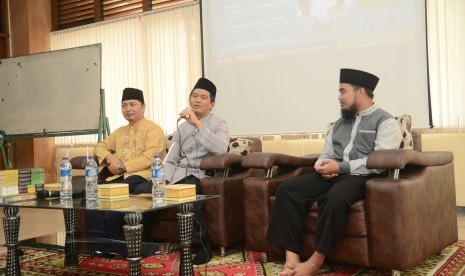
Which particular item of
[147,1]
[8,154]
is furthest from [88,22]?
[8,154]

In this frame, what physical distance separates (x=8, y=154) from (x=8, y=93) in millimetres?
1604

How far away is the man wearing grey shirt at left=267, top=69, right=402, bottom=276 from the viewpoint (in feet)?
7.78

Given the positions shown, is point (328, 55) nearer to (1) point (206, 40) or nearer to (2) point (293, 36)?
(2) point (293, 36)

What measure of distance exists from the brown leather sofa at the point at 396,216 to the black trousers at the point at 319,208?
63 mm

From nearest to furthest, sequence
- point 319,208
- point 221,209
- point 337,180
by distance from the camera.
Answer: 1. point 319,208
2. point 337,180
3. point 221,209

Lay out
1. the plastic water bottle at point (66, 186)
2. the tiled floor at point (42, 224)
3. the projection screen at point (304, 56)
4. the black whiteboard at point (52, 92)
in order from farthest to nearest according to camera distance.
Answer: the black whiteboard at point (52, 92) → the tiled floor at point (42, 224) → the projection screen at point (304, 56) → the plastic water bottle at point (66, 186)

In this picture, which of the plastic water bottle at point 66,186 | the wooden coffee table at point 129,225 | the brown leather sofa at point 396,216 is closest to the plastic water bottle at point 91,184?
the wooden coffee table at point 129,225

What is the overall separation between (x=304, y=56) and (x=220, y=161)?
179cm

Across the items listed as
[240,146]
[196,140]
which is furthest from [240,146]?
[196,140]

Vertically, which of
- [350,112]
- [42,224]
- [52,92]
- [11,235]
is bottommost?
[42,224]

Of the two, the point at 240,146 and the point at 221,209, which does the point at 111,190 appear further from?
the point at 240,146

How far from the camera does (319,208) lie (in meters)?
2.46

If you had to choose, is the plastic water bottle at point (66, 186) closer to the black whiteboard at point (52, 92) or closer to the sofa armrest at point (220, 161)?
the sofa armrest at point (220, 161)

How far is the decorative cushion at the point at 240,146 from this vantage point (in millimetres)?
3506
